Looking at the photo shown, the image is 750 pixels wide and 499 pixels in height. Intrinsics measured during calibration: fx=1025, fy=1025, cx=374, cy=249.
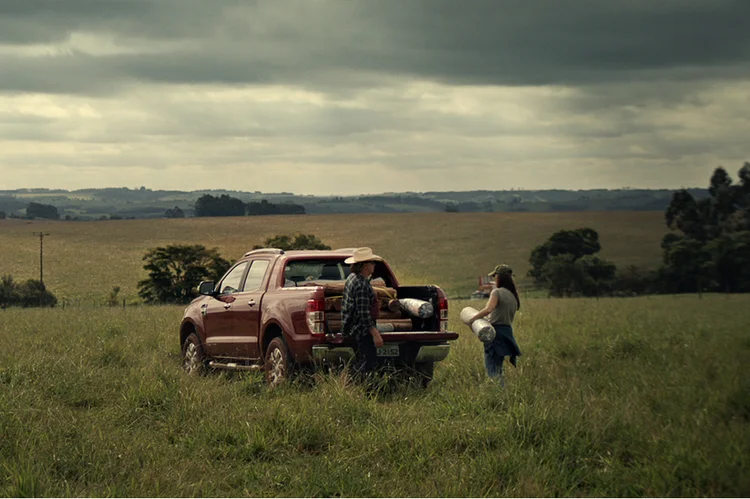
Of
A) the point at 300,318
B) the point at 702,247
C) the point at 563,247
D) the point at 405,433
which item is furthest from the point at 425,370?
the point at 563,247

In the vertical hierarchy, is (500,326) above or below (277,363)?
above

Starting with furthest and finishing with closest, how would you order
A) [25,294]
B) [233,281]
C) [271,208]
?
[271,208] → [25,294] → [233,281]

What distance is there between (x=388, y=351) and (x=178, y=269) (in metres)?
69.4

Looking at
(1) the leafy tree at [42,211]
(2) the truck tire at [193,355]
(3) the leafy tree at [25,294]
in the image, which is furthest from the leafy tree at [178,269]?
(1) the leafy tree at [42,211]

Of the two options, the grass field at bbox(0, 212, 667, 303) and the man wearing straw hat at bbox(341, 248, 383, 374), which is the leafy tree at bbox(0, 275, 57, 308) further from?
the man wearing straw hat at bbox(341, 248, 383, 374)

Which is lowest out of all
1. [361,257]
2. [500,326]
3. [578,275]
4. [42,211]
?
[578,275]

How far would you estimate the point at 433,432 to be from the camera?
30.3 feet

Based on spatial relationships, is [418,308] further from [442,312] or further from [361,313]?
[361,313]

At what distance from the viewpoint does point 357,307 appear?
1187 cm

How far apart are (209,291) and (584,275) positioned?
7439 centimetres

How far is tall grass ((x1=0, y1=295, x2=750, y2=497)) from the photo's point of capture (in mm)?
7102

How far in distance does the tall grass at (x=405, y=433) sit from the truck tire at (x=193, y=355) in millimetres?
3029

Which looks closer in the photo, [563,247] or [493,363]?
[493,363]

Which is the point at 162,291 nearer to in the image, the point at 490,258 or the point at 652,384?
the point at 490,258
